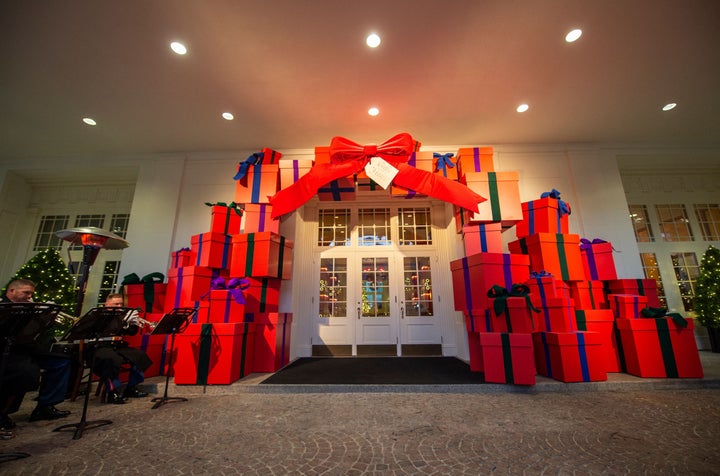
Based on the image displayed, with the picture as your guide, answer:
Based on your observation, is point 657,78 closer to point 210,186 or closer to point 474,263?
point 474,263

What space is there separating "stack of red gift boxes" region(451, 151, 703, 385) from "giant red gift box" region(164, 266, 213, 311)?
3129 mm

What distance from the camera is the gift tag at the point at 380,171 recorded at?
3249mm

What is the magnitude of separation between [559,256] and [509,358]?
144 cm

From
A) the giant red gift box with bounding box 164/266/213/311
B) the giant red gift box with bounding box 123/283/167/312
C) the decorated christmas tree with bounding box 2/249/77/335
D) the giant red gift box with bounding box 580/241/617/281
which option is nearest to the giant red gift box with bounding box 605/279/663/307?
the giant red gift box with bounding box 580/241/617/281

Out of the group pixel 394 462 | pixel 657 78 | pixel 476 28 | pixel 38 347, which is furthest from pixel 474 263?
pixel 38 347

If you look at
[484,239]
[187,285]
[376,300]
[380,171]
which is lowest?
[376,300]

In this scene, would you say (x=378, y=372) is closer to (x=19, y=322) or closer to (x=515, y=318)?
(x=515, y=318)

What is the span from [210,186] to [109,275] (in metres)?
2.73

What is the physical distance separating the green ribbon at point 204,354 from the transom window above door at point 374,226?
2.63m

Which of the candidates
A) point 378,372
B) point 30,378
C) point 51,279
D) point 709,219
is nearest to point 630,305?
point 378,372

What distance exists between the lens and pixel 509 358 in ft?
8.86

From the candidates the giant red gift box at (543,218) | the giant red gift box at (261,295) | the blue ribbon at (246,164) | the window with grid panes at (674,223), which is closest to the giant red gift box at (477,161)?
the giant red gift box at (543,218)

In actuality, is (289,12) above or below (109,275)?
above

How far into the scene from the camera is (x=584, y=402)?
2.34 m
